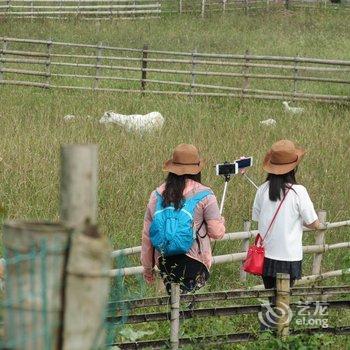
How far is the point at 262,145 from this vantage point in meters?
11.8

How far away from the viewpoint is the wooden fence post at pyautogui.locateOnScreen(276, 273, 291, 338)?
5309mm

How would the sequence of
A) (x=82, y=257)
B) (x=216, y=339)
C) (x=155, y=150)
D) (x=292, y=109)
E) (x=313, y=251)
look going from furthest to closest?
(x=292, y=109) < (x=155, y=150) < (x=313, y=251) < (x=216, y=339) < (x=82, y=257)

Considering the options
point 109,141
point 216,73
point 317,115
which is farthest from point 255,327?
point 216,73

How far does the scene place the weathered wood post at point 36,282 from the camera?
2.26m

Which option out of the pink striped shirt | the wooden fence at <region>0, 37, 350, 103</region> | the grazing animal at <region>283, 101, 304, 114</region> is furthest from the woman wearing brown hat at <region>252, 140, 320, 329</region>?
the wooden fence at <region>0, 37, 350, 103</region>

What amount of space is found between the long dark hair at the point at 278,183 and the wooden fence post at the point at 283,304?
634mm

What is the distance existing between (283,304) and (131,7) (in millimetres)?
25586

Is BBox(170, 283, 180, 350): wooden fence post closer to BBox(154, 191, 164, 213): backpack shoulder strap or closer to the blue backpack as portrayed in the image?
the blue backpack

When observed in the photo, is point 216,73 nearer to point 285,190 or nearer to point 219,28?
point 219,28

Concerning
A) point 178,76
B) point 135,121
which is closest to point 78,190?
point 135,121

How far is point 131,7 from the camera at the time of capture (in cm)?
3038

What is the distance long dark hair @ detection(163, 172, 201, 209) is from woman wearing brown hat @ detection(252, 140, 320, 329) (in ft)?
1.37

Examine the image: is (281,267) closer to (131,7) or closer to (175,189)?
(175,189)

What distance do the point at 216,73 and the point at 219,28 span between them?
10452mm
